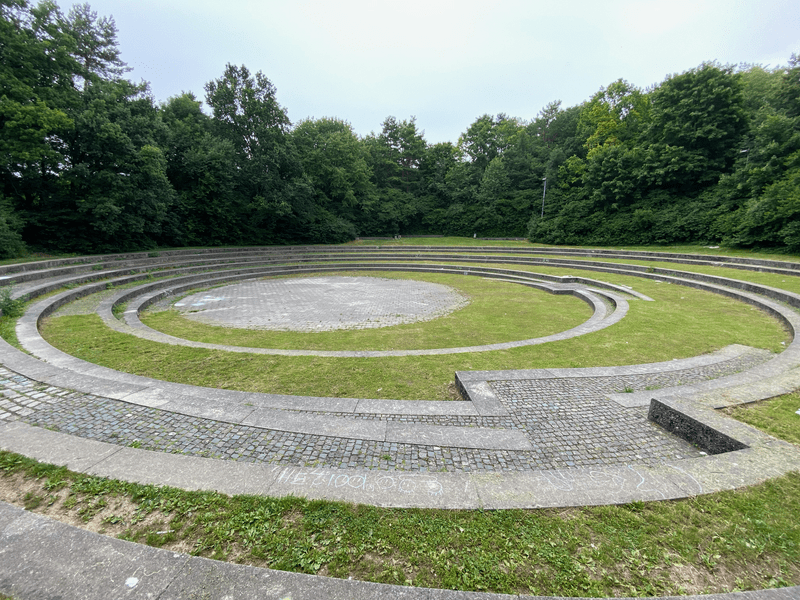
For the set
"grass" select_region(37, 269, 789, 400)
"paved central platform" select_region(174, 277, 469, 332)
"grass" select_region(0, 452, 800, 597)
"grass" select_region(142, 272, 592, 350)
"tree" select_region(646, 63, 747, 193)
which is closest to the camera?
"grass" select_region(0, 452, 800, 597)

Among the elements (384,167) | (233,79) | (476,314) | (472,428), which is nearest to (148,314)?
(476,314)

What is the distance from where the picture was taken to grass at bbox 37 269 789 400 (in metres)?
5.45

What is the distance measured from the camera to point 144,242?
2153 cm

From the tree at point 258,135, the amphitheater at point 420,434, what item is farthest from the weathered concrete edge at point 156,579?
the tree at point 258,135

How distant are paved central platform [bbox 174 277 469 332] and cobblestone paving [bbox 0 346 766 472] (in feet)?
17.1

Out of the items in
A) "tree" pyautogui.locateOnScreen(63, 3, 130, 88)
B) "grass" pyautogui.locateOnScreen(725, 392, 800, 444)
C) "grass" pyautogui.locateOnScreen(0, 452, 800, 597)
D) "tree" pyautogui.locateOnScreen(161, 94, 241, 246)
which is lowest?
"grass" pyautogui.locateOnScreen(0, 452, 800, 597)

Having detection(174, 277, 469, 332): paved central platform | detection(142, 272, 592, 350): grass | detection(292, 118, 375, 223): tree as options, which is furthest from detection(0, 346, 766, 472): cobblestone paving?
detection(292, 118, 375, 223): tree

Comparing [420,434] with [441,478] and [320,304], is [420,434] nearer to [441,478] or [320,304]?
[441,478]

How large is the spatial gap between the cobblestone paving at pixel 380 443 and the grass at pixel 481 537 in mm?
806

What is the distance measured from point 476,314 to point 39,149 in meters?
22.0

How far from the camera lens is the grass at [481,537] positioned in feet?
6.79

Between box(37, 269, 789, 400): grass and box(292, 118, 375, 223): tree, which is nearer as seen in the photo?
box(37, 269, 789, 400): grass

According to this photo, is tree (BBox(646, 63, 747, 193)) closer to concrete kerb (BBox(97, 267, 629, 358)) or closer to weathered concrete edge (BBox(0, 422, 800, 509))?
concrete kerb (BBox(97, 267, 629, 358))

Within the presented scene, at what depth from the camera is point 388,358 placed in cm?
651
